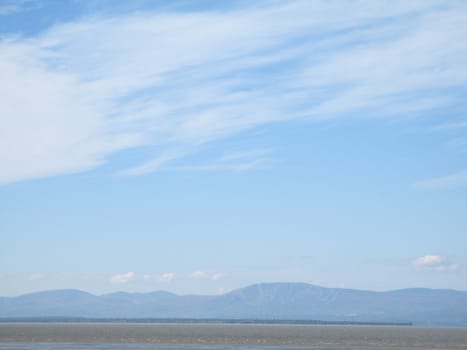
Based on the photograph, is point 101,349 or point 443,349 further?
point 443,349

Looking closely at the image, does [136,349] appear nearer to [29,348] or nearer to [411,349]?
[29,348]

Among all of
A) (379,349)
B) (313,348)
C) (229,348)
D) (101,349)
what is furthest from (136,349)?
(379,349)

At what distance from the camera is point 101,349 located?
74.9 m

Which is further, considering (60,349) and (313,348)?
(313,348)

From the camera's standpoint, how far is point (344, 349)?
263ft

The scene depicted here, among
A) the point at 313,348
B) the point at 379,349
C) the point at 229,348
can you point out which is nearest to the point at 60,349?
the point at 229,348

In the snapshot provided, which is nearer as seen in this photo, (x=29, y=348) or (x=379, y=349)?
(x=29, y=348)

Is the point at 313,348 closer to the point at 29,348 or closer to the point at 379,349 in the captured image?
the point at 379,349

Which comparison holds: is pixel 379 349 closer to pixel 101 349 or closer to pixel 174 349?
pixel 174 349

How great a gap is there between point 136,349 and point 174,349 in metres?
4.05

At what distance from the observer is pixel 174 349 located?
76375mm

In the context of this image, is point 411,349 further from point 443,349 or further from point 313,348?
point 313,348

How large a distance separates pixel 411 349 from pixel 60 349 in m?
40.0

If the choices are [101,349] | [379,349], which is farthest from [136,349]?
[379,349]
